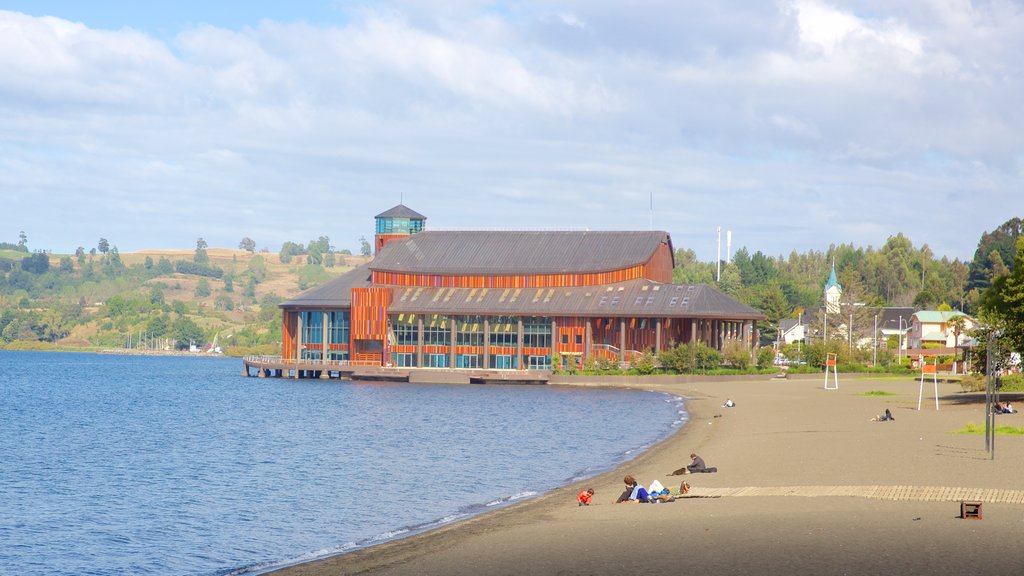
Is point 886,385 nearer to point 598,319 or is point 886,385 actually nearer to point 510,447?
point 598,319

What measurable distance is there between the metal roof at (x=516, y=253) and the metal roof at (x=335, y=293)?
4177 millimetres

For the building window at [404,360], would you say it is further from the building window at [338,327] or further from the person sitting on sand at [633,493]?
the person sitting on sand at [633,493]

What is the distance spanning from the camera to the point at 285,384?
482ft

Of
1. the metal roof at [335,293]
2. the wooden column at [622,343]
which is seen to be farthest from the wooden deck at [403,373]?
the wooden column at [622,343]

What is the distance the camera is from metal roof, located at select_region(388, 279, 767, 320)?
14325 cm

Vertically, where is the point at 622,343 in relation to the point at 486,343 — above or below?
above

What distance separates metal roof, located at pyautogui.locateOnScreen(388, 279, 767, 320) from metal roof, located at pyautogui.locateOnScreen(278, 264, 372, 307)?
784cm

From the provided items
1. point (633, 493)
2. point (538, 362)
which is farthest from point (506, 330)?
point (633, 493)

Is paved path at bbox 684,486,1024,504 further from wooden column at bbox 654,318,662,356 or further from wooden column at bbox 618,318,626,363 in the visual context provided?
wooden column at bbox 618,318,626,363

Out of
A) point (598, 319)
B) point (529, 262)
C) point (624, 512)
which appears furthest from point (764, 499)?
point (529, 262)

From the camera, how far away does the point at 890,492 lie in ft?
119

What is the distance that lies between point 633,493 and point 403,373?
110 m

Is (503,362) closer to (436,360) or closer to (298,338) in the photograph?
(436,360)

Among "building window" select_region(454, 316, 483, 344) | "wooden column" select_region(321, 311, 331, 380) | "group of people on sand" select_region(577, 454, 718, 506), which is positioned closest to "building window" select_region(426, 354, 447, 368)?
"building window" select_region(454, 316, 483, 344)
